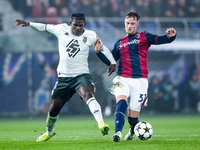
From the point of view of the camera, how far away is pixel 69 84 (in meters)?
8.12

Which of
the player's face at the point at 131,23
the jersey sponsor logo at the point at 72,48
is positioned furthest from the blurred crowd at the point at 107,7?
the jersey sponsor logo at the point at 72,48

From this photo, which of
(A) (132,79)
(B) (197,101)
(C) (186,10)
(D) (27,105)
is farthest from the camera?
(C) (186,10)

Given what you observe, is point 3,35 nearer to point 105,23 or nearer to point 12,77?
point 12,77

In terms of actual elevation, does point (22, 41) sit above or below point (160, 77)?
above

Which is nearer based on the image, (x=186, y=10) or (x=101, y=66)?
(x=101, y=66)

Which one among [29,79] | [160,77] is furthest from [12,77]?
[160,77]

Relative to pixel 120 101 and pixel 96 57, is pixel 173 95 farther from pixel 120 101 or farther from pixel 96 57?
pixel 120 101

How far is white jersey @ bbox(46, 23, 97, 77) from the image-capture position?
26.7 ft

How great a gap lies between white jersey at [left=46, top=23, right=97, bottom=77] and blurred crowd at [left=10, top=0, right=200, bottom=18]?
38.9ft

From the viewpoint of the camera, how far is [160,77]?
2006 centimetres

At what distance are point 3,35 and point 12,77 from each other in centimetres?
156

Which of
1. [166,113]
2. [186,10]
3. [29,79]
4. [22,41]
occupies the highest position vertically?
[186,10]

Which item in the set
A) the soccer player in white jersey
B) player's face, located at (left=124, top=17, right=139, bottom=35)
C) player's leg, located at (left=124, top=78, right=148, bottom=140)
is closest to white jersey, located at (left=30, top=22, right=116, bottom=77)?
the soccer player in white jersey

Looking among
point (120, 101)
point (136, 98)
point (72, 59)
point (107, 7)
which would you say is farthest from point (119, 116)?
point (107, 7)
